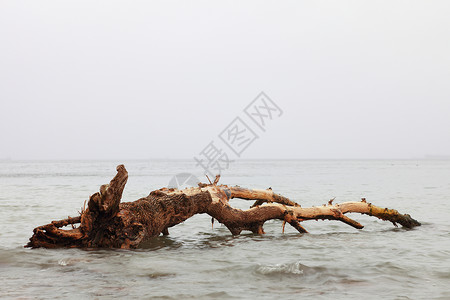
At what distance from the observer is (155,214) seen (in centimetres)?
853

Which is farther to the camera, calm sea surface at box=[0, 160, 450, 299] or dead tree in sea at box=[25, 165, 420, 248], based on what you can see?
dead tree in sea at box=[25, 165, 420, 248]

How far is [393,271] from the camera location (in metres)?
6.28

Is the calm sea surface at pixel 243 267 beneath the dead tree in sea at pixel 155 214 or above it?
beneath

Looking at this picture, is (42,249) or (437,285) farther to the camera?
(42,249)

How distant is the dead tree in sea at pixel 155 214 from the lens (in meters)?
7.57

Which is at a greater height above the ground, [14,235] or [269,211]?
[269,211]

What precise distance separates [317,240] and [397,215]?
3055 mm

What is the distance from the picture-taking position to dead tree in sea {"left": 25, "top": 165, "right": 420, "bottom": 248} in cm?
757

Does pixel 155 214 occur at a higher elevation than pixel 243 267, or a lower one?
higher

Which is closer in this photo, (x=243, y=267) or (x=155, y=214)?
(x=243, y=267)

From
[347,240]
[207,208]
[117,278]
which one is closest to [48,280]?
[117,278]

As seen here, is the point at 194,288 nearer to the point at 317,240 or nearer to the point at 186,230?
the point at 317,240

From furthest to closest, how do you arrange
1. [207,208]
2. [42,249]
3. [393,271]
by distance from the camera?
[207,208]
[42,249]
[393,271]

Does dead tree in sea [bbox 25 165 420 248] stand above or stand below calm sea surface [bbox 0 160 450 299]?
above
